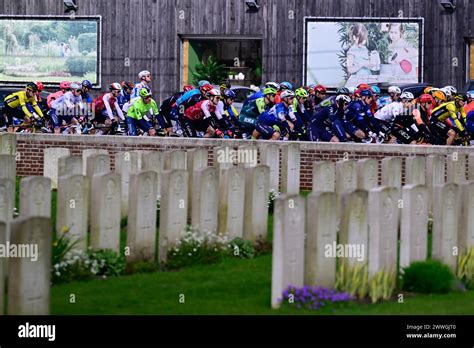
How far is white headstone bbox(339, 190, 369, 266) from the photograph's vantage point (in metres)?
13.1

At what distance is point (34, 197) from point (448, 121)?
14.2m

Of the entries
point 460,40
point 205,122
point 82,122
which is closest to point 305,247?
point 205,122

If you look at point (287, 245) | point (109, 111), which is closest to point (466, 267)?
point (287, 245)

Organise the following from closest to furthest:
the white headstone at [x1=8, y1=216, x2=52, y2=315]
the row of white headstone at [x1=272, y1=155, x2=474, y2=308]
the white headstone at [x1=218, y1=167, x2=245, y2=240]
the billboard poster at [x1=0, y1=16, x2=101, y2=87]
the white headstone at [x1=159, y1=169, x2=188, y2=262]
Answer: the white headstone at [x1=8, y1=216, x2=52, y2=315], the row of white headstone at [x1=272, y1=155, x2=474, y2=308], the white headstone at [x1=159, y1=169, x2=188, y2=262], the white headstone at [x1=218, y1=167, x2=245, y2=240], the billboard poster at [x1=0, y1=16, x2=101, y2=87]

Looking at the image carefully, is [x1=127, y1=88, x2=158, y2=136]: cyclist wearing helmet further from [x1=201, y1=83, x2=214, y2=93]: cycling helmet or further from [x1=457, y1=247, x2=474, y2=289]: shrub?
[x1=457, y1=247, x2=474, y2=289]: shrub

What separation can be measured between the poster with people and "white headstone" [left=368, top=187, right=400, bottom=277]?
93.6 feet

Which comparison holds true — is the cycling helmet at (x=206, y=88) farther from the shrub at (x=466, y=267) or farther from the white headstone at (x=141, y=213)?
the shrub at (x=466, y=267)

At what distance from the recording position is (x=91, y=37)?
146 ft

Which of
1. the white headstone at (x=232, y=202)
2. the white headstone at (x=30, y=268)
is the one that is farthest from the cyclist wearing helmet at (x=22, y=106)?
the white headstone at (x=30, y=268)

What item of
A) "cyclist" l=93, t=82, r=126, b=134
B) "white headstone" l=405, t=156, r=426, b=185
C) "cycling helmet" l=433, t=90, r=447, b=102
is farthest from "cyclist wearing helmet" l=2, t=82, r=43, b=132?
"white headstone" l=405, t=156, r=426, b=185

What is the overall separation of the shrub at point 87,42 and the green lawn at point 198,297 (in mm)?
30081

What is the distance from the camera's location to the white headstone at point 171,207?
591 inches

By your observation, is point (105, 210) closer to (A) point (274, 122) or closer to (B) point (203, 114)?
(A) point (274, 122)

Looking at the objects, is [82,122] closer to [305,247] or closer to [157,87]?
[157,87]
